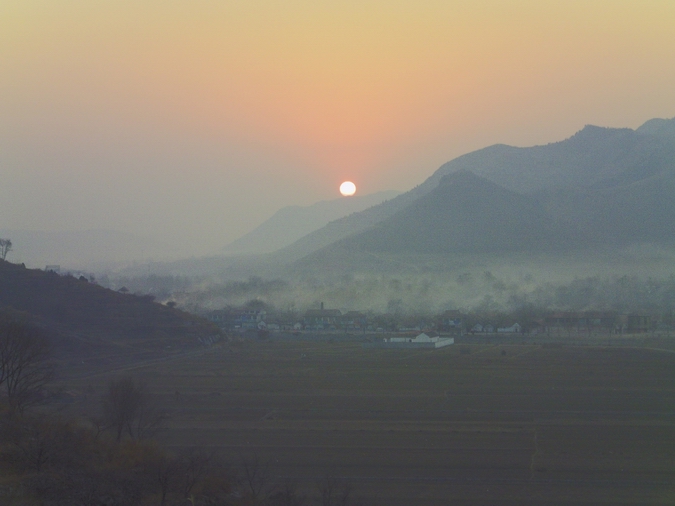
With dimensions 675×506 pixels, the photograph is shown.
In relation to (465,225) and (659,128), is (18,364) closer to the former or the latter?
(465,225)

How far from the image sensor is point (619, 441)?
19594 millimetres

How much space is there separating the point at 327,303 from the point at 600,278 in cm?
3400

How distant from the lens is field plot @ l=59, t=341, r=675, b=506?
16.3m

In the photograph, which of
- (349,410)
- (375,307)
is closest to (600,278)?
(375,307)

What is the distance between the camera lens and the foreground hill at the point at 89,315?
129 ft

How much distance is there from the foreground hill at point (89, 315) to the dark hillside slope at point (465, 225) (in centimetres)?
8319

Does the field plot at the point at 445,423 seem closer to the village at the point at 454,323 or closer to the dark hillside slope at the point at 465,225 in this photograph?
the village at the point at 454,323

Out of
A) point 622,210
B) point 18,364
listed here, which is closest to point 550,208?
point 622,210

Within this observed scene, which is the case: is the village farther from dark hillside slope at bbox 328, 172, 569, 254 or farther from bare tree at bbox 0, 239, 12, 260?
dark hillside slope at bbox 328, 172, 569, 254

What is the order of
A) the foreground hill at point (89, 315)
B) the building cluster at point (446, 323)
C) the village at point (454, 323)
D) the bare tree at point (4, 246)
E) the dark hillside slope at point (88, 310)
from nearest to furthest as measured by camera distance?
1. the foreground hill at point (89, 315)
2. the dark hillside slope at point (88, 310)
3. the village at point (454, 323)
4. the building cluster at point (446, 323)
5. the bare tree at point (4, 246)

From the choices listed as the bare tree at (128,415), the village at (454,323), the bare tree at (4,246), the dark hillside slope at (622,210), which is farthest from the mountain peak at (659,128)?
the bare tree at (128,415)

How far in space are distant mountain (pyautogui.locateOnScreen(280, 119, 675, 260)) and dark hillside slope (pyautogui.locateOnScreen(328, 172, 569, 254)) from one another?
17 centimetres

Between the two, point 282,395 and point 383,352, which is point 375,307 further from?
point 282,395

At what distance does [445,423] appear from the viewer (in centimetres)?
2191
